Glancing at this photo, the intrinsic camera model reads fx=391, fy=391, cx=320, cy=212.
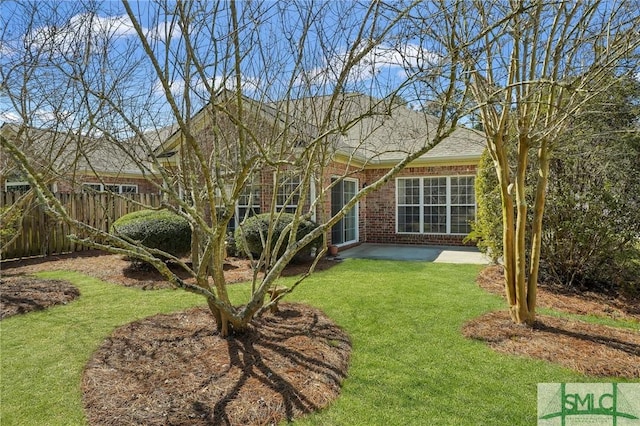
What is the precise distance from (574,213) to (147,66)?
696 cm

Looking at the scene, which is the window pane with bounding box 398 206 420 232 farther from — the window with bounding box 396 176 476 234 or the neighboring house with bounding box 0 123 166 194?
the neighboring house with bounding box 0 123 166 194

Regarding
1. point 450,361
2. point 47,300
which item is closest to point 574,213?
point 450,361

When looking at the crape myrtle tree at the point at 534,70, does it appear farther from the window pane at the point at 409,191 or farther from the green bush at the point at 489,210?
the window pane at the point at 409,191

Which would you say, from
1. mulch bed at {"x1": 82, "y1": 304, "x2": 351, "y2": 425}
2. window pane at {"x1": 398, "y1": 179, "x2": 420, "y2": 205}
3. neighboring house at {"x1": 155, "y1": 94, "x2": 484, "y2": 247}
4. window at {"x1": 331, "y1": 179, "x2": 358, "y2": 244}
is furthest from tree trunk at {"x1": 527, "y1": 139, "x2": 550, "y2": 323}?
window pane at {"x1": 398, "y1": 179, "x2": 420, "y2": 205}

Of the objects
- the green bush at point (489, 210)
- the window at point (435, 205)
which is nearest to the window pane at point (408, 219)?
the window at point (435, 205)

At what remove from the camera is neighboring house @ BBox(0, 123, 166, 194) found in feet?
18.3

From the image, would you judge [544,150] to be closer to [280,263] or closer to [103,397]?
[280,263]

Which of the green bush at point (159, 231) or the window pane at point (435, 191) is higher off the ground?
the window pane at point (435, 191)

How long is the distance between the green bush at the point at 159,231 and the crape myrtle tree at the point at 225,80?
2.78 metres

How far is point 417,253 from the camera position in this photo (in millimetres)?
10742

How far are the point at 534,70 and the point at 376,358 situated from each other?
3467 millimetres

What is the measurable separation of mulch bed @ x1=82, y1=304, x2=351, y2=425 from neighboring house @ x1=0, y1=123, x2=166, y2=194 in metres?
1.82

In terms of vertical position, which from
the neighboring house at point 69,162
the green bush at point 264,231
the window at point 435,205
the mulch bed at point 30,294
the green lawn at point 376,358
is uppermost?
the neighboring house at point 69,162

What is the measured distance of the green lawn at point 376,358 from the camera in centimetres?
298
